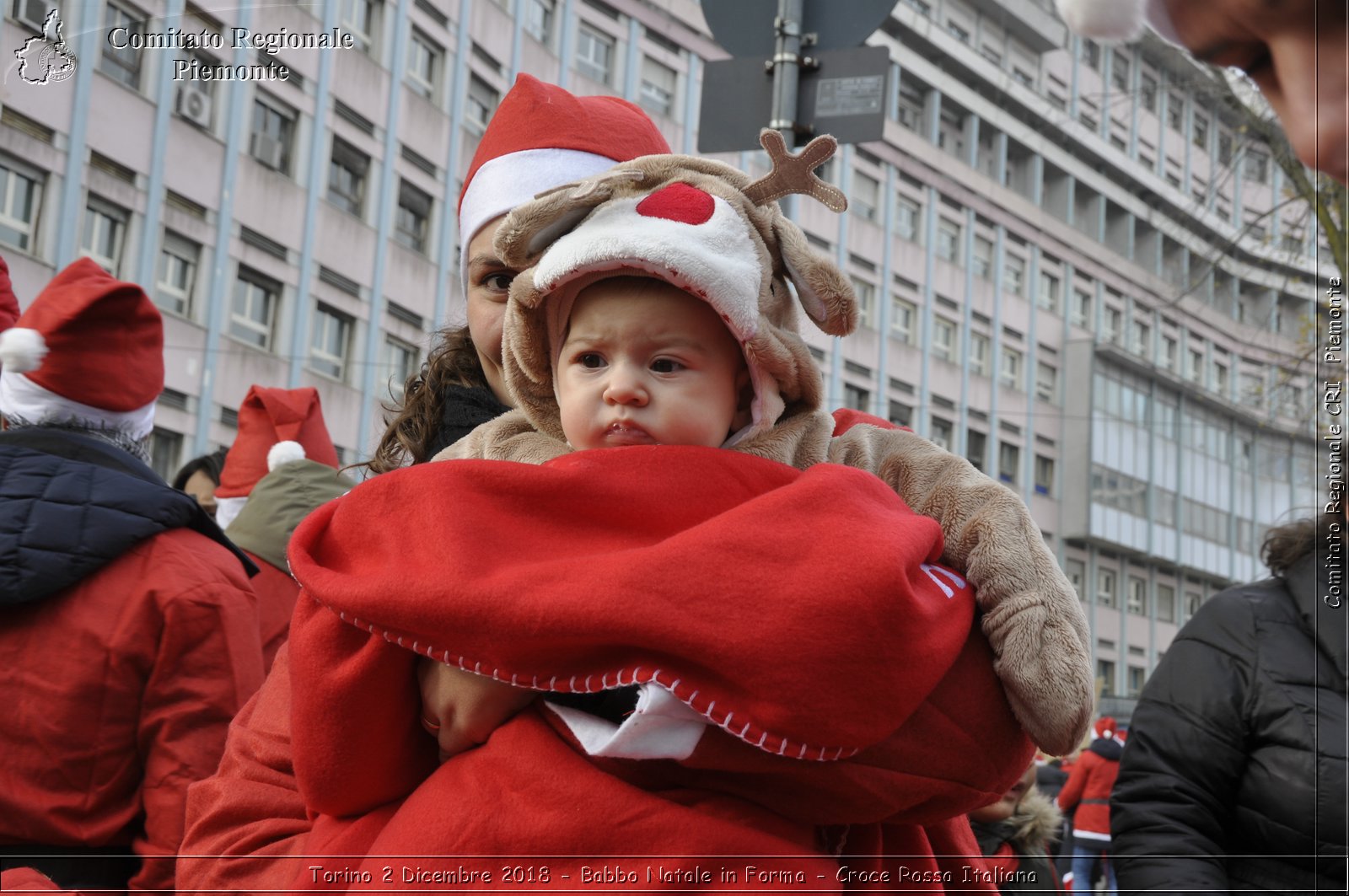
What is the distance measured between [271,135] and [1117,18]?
54.1 feet

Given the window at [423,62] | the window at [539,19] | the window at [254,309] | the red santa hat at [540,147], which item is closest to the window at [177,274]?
the window at [254,309]

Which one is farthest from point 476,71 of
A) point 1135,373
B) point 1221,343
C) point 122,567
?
point 1221,343

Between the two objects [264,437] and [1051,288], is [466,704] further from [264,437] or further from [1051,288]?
[1051,288]

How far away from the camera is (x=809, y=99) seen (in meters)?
4.13

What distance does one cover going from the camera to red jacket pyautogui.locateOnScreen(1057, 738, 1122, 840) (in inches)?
422

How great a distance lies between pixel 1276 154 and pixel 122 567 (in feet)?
7.62

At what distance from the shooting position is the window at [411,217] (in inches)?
728

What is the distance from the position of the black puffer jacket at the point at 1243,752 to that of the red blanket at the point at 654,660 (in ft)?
3.98

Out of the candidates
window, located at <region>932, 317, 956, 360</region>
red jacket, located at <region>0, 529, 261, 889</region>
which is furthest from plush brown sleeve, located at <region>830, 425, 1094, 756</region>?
window, located at <region>932, 317, 956, 360</region>

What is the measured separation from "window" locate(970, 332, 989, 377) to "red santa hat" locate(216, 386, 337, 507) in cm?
1606

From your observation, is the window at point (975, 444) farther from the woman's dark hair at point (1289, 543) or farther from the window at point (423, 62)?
the woman's dark hair at point (1289, 543)

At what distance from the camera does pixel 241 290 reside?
16.5 metres

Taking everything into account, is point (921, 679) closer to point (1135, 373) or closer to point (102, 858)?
point (102, 858)

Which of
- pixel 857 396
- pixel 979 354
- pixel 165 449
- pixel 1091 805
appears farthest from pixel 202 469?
pixel 857 396
